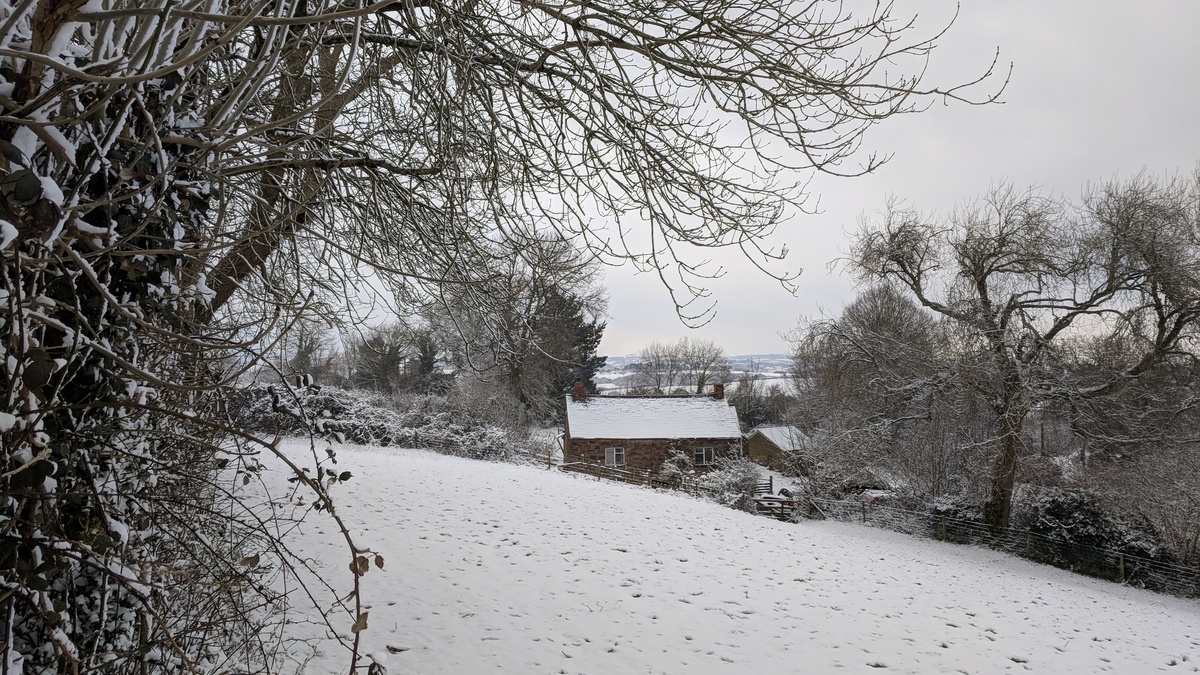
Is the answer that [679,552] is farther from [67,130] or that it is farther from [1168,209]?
[1168,209]

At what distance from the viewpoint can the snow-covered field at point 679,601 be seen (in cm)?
506

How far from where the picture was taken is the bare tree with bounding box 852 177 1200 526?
1245 centimetres

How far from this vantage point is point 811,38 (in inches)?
148

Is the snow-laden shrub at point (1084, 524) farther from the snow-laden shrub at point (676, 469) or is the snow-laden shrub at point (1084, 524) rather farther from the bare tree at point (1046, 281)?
the snow-laden shrub at point (676, 469)

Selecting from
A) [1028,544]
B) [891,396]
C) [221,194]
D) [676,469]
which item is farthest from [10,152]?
[676,469]

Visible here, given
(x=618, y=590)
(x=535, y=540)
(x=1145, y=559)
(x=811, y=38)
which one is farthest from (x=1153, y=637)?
(x=811, y=38)

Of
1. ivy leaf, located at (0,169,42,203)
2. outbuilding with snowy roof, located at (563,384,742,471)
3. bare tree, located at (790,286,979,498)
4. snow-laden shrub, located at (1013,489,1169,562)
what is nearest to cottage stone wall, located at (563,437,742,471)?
outbuilding with snowy roof, located at (563,384,742,471)

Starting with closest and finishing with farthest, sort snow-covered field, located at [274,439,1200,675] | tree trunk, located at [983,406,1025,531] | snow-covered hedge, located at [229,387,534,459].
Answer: snow-covered field, located at [274,439,1200,675] → tree trunk, located at [983,406,1025,531] → snow-covered hedge, located at [229,387,534,459]

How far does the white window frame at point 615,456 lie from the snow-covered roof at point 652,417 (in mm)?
605

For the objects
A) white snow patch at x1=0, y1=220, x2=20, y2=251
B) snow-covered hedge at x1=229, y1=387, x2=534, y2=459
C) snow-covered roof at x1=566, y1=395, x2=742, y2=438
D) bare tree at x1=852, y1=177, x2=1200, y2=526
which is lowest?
snow-covered hedge at x1=229, y1=387, x2=534, y2=459

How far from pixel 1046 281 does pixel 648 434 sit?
49.7 feet

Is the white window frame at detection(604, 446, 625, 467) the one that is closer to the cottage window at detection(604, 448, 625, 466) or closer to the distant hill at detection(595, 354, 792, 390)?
the cottage window at detection(604, 448, 625, 466)

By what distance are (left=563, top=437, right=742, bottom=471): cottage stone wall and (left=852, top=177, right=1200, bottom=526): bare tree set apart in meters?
11.2

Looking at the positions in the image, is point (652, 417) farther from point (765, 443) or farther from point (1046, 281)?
point (1046, 281)
